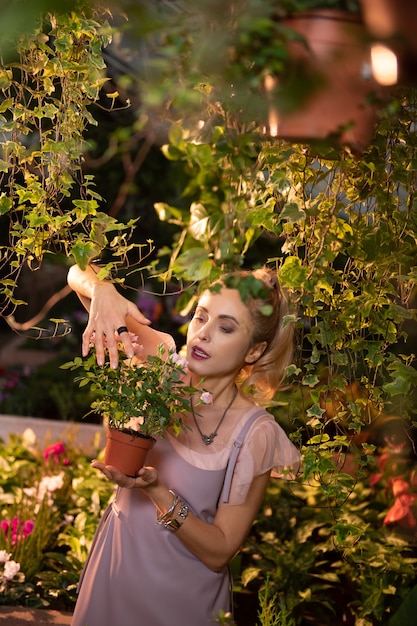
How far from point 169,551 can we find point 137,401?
1.32 ft

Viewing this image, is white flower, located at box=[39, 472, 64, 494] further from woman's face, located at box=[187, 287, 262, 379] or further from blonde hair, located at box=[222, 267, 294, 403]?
woman's face, located at box=[187, 287, 262, 379]

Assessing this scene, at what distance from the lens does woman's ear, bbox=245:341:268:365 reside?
2.21 meters

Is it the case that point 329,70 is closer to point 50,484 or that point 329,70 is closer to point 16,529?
point 16,529

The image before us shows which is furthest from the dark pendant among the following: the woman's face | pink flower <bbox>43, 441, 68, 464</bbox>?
pink flower <bbox>43, 441, 68, 464</bbox>

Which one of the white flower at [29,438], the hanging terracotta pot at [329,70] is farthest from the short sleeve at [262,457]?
the white flower at [29,438]

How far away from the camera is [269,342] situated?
2.24 metres

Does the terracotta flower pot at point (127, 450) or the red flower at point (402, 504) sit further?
the red flower at point (402, 504)

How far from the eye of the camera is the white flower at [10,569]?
9.82 feet

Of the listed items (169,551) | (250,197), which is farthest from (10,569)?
(250,197)

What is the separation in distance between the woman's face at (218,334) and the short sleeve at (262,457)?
0.18 m

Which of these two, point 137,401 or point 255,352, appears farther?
point 255,352

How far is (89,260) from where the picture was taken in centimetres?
210

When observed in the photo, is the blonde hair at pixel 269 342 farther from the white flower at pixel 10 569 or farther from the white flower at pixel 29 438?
the white flower at pixel 29 438

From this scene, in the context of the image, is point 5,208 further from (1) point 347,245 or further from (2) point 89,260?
(1) point 347,245
